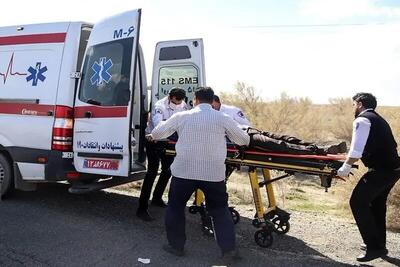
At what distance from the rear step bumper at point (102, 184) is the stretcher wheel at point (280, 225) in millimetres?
1954

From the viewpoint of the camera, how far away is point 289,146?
227 inches

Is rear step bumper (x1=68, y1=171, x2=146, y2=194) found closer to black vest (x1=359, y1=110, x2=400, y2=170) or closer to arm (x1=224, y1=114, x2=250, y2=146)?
arm (x1=224, y1=114, x2=250, y2=146)

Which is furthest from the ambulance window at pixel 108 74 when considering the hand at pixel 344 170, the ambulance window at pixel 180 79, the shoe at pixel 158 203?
the hand at pixel 344 170

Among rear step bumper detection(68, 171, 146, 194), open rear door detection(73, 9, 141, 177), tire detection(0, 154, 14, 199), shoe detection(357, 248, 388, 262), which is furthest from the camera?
tire detection(0, 154, 14, 199)

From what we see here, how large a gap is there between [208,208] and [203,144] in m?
0.72

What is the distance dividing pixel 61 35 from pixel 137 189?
3.78 metres

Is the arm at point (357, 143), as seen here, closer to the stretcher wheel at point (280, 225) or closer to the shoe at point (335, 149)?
the shoe at point (335, 149)

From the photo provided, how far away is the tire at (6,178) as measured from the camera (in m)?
7.47

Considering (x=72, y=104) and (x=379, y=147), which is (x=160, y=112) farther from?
(x=379, y=147)

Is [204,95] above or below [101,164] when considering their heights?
above

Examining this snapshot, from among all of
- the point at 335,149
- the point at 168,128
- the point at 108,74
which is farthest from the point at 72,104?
the point at 335,149

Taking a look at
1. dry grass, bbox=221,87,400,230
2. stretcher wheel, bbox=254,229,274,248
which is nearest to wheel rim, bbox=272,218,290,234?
stretcher wheel, bbox=254,229,274,248

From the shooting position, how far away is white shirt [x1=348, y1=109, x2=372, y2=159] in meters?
5.34

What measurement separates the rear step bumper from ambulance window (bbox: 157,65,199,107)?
1753mm
